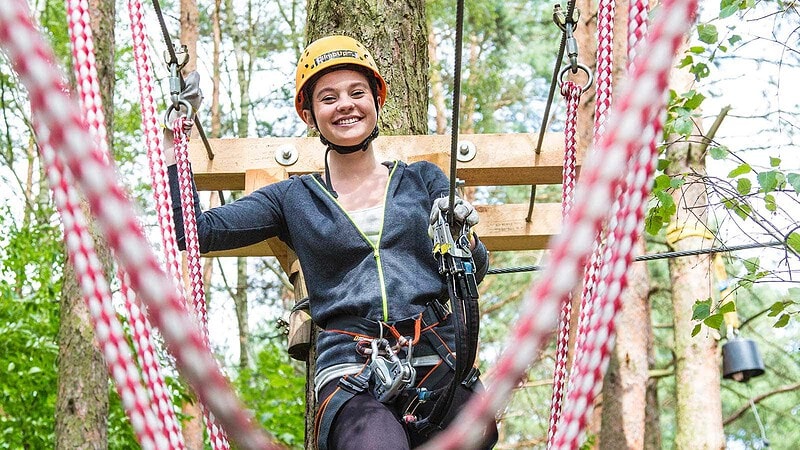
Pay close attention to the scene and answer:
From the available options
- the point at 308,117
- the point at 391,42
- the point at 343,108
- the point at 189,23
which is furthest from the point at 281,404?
the point at 189,23

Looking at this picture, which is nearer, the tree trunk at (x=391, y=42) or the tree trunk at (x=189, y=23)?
the tree trunk at (x=391, y=42)

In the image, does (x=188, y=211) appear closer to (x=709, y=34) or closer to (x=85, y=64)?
(x=85, y=64)

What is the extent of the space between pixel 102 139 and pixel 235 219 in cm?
59

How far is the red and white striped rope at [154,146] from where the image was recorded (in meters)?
2.24

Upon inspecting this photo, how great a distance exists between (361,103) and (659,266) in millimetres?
10962

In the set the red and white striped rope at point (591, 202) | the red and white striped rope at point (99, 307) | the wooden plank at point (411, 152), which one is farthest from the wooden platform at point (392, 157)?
the red and white striped rope at point (591, 202)

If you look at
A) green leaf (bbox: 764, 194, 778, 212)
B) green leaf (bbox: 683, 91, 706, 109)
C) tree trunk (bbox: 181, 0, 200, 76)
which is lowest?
green leaf (bbox: 764, 194, 778, 212)

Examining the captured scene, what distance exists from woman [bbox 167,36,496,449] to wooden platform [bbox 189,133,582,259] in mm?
488

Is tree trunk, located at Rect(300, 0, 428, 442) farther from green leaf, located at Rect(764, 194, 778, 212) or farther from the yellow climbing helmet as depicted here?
green leaf, located at Rect(764, 194, 778, 212)

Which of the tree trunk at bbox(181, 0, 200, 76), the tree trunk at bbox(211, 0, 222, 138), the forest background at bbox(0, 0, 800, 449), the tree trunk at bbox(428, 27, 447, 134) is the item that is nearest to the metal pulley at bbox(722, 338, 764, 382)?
the forest background at bbox(0, 0, 800, 449)

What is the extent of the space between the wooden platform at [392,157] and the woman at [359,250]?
488 mm

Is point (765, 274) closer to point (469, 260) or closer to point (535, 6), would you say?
point (469, 260)

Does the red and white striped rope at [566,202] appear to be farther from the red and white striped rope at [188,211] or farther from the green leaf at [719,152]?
→ the red and white striped rope at [188,211]

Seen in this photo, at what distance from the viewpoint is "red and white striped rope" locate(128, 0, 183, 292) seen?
7.36ft
